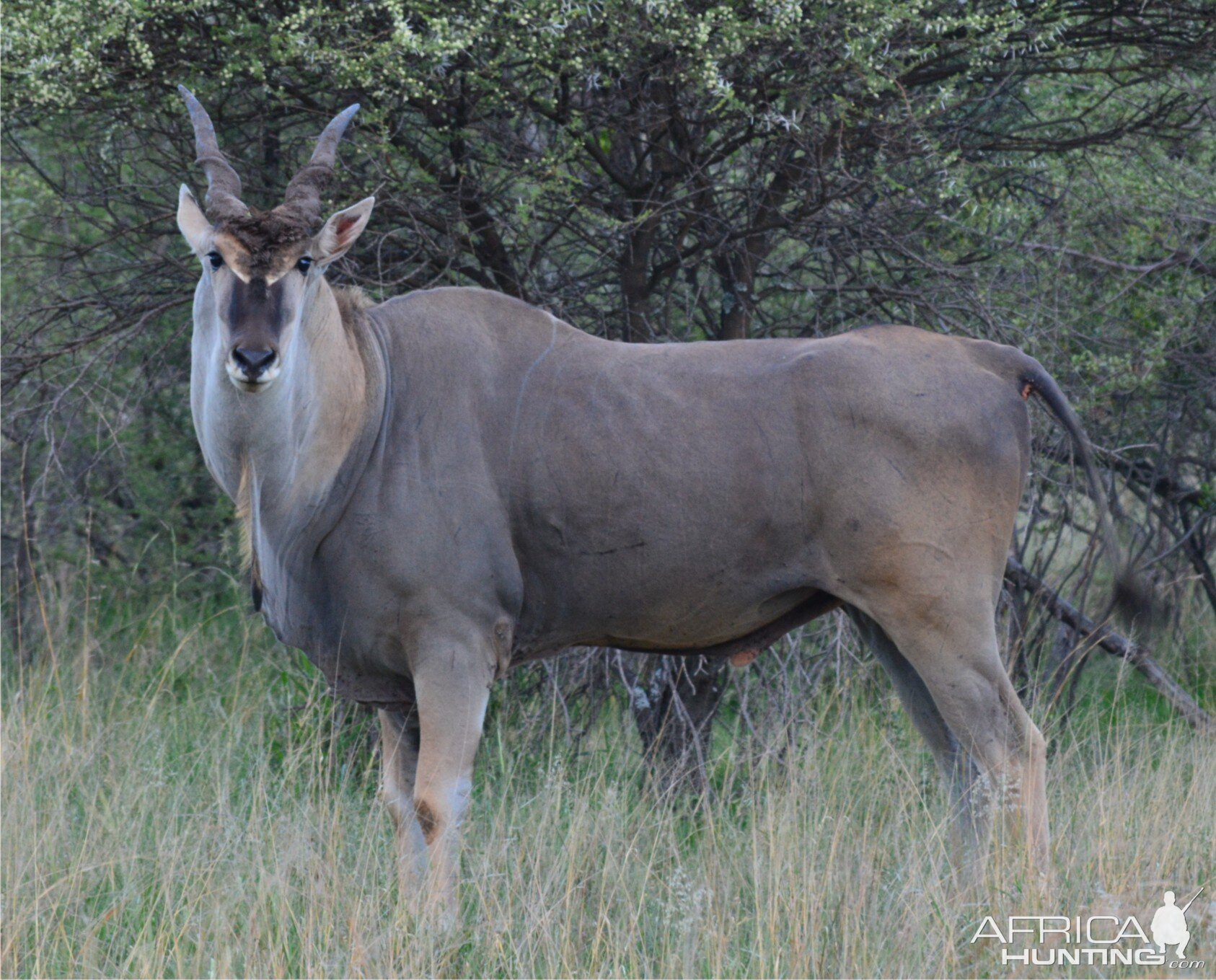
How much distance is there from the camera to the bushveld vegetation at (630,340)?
3873 mm

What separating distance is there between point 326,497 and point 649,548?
991 millimetres

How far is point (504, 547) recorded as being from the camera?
4098 mm

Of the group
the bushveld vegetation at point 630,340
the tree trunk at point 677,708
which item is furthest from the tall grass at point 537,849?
the tree trunk at point 677,708

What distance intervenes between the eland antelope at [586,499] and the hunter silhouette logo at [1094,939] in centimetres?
41

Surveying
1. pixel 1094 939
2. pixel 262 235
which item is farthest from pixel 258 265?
pixel 1094 939

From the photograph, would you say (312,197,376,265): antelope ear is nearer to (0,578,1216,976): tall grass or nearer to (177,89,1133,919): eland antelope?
(177,89,1133,919): eland antelope

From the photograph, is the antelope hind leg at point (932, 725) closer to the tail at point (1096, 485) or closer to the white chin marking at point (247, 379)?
the tail at point (1096, 485)

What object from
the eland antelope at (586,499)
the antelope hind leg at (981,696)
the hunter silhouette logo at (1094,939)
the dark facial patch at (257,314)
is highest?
the dark facial patch at (257,314)

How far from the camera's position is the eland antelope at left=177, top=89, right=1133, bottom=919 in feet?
13.1

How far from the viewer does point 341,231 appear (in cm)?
397

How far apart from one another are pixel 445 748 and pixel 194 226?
167cm

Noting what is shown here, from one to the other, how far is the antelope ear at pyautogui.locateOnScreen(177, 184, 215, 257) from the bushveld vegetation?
3.07 feet

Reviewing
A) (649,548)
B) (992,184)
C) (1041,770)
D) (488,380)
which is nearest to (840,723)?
(1041,770)

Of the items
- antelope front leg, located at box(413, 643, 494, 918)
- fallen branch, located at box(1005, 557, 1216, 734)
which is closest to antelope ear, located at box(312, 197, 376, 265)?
antelope front leg, located at box(413, 643, 494, 918)
